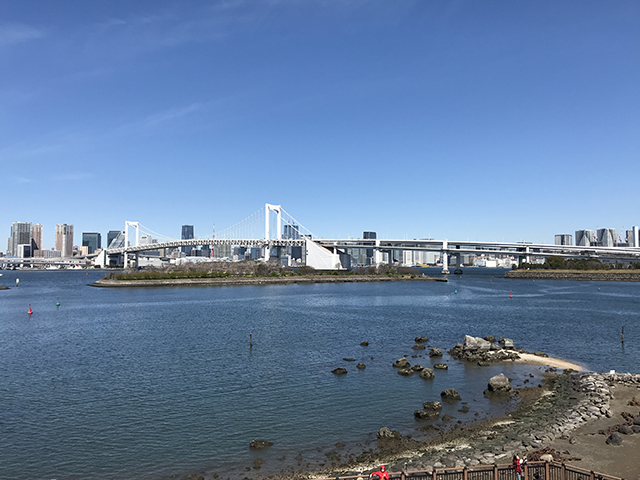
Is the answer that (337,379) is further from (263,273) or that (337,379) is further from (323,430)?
(263,273)

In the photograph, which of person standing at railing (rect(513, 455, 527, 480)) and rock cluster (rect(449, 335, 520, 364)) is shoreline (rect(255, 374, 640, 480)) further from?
rock cluster (rect(449, 335, 520, 364))

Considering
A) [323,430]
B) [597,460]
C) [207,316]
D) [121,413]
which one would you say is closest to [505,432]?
[597,460]

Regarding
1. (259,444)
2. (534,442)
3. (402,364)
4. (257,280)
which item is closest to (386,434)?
(259,444)

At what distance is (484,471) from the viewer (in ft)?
26.8

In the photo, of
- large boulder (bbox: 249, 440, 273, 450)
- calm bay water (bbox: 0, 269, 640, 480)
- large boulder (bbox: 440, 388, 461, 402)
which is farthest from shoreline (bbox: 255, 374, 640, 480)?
large boulder (bbox: 440, 388, 461, 402)

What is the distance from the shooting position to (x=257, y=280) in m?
71.6

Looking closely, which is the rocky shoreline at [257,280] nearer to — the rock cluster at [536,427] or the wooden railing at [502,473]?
the rock cluster at [536,427]

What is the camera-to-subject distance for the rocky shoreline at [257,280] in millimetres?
64625

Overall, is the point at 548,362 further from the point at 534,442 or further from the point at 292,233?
the point at 292,233

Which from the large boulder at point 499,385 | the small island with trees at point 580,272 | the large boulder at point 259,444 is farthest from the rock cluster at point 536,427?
the small island with trees at point 580,272

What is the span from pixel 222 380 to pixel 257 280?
5529 cm

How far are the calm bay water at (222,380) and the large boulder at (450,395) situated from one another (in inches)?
16.3

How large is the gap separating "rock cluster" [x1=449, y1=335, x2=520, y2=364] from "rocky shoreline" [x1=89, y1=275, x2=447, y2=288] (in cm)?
5128

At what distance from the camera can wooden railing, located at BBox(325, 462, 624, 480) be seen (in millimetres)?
7758
